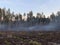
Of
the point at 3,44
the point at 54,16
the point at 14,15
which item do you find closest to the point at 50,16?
the point at 54,16

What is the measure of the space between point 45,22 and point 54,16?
16.9 metres

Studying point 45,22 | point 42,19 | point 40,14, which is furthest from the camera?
point 40,14

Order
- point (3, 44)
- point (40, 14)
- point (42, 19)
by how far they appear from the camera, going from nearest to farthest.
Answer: point (3, 44), point (42, 19), point (40, 14)

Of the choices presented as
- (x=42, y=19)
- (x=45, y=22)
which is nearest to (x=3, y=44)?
(x=45, y=22)

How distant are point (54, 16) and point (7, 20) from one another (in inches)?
1170

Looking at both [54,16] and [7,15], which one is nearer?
[7,15]

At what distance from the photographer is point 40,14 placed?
116 meters

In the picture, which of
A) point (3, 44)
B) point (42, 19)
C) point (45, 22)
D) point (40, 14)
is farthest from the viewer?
point (40, 14)

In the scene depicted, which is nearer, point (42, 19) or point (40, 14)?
point (42, 19)

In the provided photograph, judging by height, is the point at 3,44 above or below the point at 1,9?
below

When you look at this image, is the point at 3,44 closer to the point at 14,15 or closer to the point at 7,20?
the point at 7,20

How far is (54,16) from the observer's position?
384ft

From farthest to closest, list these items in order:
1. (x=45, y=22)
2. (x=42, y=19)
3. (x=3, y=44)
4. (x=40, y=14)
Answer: (x=40, y=14)
(x=42, y=19)
(x=45, y=22)
(x=3, y=44)

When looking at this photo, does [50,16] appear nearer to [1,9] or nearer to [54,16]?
[54,16]
